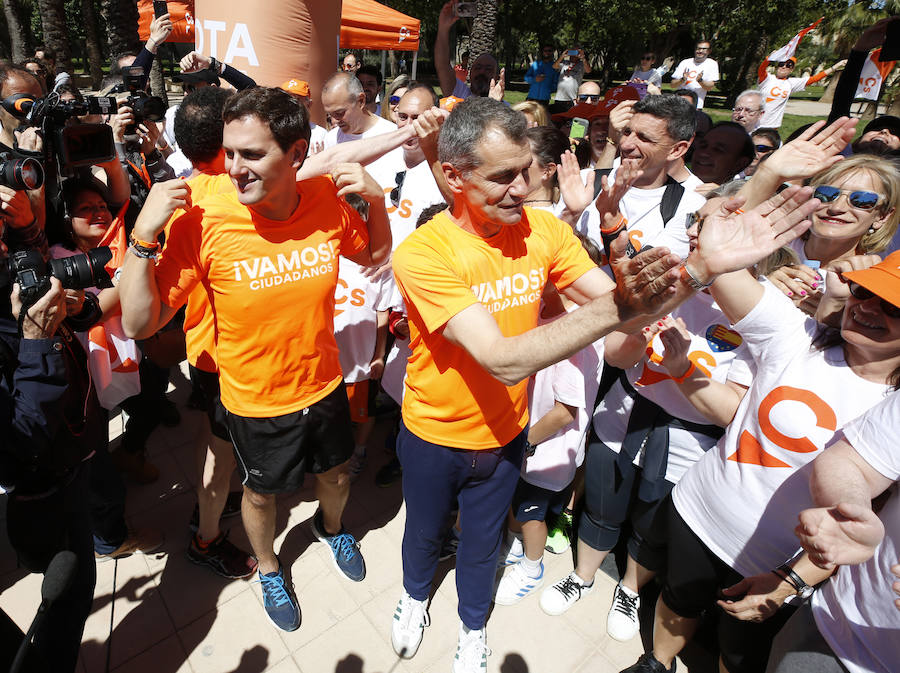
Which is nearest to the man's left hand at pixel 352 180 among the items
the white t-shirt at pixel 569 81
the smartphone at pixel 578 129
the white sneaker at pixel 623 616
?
the white sneaker at pixel 623 616

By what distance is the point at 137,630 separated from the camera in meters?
2.56

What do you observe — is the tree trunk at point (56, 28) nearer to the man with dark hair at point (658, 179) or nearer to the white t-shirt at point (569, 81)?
the white t-shirt at point (569, 81)

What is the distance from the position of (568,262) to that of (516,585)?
182cm

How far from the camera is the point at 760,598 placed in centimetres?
A: 181

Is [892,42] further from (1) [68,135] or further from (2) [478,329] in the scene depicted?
(1) [68,135]

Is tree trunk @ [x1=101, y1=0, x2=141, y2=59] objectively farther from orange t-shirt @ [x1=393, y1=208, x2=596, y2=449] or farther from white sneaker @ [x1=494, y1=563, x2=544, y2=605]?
white sneaker @ [x1=494, y1=563, x2=544, y2=605]

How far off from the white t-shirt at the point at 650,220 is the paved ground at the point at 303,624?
1.94 m

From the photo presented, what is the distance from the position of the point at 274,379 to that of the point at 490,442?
963mm

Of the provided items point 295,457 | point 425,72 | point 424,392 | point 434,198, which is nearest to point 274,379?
point 295,457

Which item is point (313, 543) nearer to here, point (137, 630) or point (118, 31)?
point (137, 630)

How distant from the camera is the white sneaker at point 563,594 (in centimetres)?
279

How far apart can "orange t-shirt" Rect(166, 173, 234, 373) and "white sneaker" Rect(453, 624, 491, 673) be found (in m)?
1.76

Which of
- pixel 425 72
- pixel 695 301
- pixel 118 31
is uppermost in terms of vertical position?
pixel 695 301

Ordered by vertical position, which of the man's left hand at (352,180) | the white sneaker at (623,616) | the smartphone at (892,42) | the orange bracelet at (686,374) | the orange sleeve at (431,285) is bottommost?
the white sneaker at (623,616)
